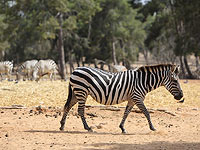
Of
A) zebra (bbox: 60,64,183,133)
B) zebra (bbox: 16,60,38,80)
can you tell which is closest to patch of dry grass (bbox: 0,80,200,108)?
zebra (bbox: 60,64,183,133)

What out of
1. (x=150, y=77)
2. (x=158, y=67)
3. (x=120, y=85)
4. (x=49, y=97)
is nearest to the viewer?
(x=120, y=85)

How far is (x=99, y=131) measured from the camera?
9500mm

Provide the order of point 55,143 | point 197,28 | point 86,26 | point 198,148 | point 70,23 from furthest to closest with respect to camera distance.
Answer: point 86,26, point 70,23, point 197,28, point 55,143, point 198,148

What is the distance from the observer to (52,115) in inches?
452

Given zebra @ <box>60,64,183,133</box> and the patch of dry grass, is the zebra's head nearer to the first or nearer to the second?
zebra @ <box>60,64,183,133</box>

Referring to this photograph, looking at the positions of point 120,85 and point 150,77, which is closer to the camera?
point 120,85

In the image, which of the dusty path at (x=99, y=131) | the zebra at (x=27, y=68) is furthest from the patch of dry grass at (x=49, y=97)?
the zebra at (x=27, y=68)

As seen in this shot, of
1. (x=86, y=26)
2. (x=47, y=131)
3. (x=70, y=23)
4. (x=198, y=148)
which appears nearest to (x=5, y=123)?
(x=47, y=131)

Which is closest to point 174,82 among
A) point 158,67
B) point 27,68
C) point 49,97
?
point 158,67

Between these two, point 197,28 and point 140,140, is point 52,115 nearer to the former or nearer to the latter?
point 140,140

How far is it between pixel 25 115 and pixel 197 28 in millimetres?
19565

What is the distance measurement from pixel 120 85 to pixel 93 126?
1.44m

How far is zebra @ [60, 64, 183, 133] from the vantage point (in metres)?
9.34

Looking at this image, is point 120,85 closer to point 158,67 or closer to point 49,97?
point 158,67
